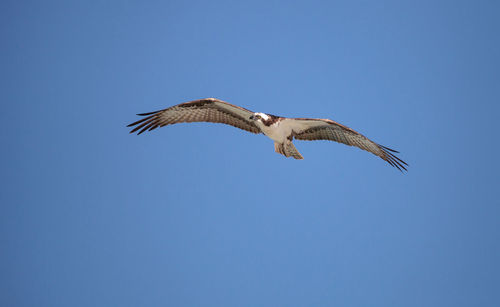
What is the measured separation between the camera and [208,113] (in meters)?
13.2

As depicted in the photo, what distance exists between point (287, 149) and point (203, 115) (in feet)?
9.60

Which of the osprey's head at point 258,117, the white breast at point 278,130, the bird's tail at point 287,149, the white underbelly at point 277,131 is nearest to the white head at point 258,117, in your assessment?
the osprey's head at point 258,117

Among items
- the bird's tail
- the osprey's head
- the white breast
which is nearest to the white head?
the osprey's head

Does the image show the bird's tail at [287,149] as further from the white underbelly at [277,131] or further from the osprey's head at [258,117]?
the osprey's head at [258,117]

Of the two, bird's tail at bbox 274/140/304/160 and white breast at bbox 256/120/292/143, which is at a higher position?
white breast at bbox 256/120/292/143

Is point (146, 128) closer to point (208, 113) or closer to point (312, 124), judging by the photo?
point (208, 113)

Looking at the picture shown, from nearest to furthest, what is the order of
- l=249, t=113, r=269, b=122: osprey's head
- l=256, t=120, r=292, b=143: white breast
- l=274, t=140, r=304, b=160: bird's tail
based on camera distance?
l=249, t=113, r=269, b=122: osprey's head, l=256, t=120, r=292, b=143: white breast, l=274, t=140, r=304, b=160: bird's tail

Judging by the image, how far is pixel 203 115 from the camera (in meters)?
13.2

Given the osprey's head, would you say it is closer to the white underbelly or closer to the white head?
the white head

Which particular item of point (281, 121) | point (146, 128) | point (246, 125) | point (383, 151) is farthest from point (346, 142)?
point (146, 128)

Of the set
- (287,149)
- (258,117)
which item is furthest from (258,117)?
(287,149)

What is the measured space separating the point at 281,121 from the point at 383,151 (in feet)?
11.4

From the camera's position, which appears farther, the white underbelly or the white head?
the white underbelly

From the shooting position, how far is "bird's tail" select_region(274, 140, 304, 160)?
500 inches
